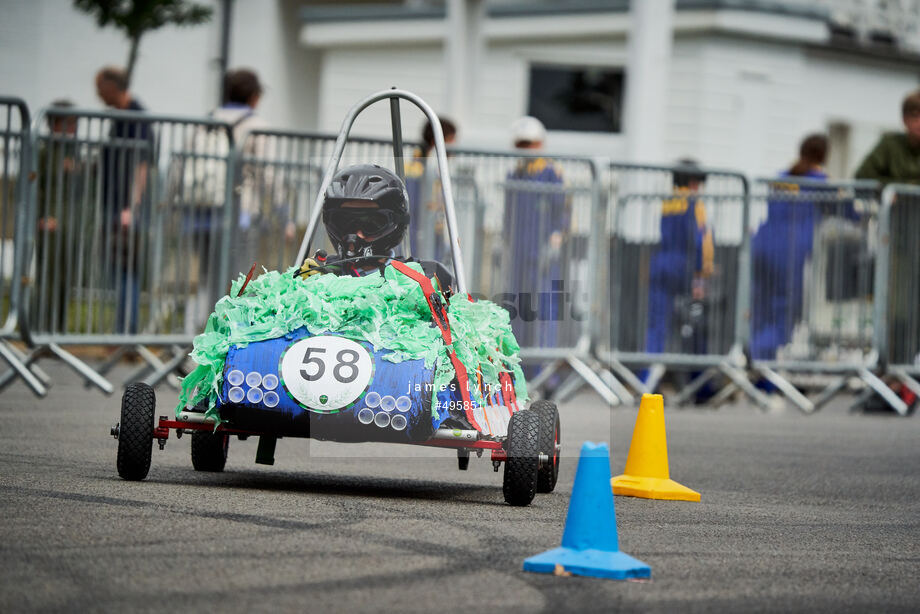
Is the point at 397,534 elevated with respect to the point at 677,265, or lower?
lower

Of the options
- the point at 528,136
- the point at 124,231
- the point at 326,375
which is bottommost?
the point at 326,375

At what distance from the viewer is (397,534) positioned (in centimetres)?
543

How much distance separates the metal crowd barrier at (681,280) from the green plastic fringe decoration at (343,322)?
Answer: 24.5 ft

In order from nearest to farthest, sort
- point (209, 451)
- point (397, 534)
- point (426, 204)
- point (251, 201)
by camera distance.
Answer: point (397, 534)
point (209, 451)
point (251, 201)
point (426, 204)

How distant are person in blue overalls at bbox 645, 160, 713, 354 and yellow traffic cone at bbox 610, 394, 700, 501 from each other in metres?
6.69

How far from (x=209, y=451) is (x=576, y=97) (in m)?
17.8

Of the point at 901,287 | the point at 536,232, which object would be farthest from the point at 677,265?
the point at 901,287

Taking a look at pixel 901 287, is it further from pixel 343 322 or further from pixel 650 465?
pixel 343 322

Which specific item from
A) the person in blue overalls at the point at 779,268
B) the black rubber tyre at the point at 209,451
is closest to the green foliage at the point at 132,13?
the person in blue overalls at the point at 779,268

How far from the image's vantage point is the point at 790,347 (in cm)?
1412

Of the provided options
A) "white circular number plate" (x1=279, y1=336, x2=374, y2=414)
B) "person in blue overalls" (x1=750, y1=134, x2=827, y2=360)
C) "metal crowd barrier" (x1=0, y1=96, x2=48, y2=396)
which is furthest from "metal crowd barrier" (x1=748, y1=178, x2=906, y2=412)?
"white circular number plate" (x1=279, y1=336, x2=374, y2=414)

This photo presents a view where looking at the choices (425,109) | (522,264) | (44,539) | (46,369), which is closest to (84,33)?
(46,369)

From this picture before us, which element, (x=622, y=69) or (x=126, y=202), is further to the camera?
(x=622, y=69)

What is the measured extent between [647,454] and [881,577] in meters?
2.25
